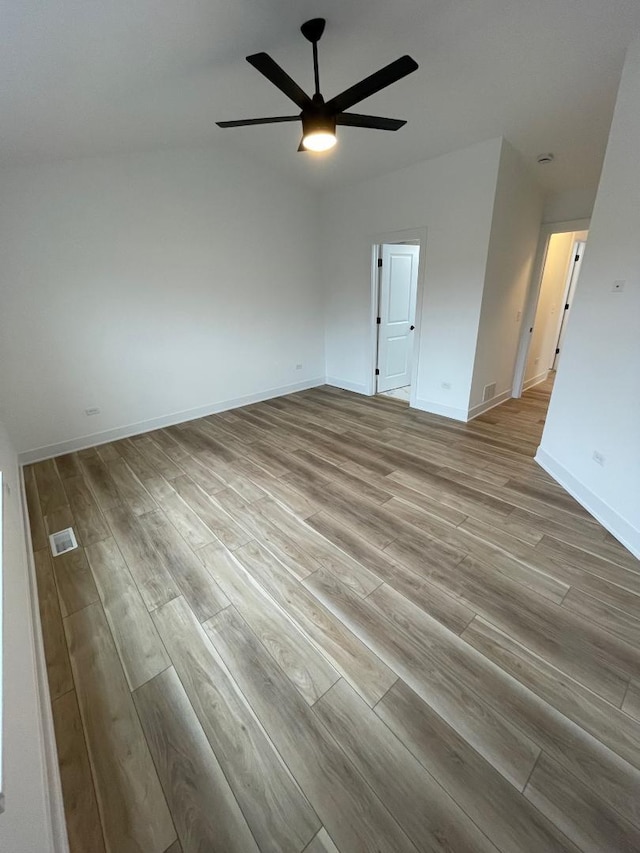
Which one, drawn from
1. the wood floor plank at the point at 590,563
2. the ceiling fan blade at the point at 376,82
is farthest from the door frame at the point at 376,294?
the wood floor plank at the point at 590,563

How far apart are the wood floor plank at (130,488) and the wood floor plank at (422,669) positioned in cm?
152

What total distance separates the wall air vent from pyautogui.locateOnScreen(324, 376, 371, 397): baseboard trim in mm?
1594

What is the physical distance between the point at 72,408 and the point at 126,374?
63 centimetres

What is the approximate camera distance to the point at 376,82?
1728 mm

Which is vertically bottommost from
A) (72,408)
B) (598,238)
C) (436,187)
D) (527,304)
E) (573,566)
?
(573,566)

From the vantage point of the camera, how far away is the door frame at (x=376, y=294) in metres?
3.92

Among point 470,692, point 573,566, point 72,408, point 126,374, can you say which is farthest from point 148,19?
point 573,566

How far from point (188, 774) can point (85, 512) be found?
204 cm

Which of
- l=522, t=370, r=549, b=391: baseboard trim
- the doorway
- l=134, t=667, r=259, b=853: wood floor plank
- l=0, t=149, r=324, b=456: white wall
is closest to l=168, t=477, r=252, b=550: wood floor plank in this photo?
l=134, t=667, r=259, b=853: wood floor plank

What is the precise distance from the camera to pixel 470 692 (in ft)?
4.49

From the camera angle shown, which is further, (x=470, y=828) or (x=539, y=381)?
(x=539, y=381)

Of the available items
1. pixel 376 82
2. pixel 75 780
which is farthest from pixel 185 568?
pixel 376 82

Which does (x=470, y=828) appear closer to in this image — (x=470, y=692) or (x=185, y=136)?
(x=470, y=692)

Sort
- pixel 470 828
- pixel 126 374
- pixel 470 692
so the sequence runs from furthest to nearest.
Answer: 1. pixel 126 374
2. pixel 470 692
3. pixel 470 828
